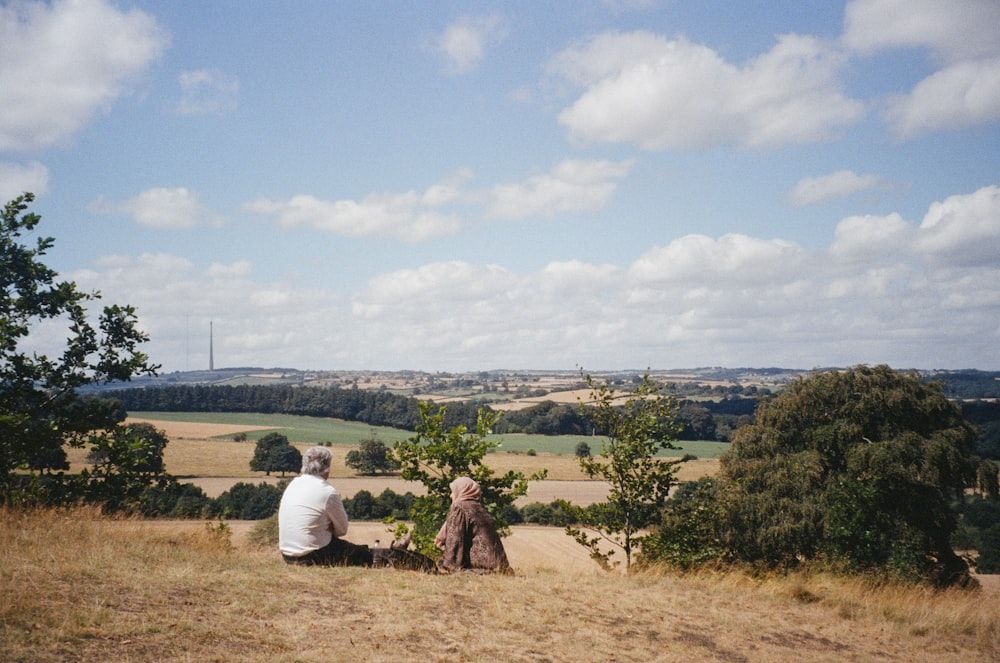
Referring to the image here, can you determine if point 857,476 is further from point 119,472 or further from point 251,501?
point 251,501

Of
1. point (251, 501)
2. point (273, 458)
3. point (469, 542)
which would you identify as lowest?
point (251, 501)

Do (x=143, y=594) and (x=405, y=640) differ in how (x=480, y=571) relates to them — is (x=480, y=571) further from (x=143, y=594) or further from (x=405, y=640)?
(x=143, y=594)

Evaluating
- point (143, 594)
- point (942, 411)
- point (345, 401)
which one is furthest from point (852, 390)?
point (345, 401)

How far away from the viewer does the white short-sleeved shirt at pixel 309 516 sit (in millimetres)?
8836

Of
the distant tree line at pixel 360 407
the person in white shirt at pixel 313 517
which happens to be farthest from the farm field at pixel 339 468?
the person in white shirt at pixel 313 517

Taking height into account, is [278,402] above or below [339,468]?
above

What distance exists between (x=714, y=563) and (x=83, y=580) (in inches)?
472

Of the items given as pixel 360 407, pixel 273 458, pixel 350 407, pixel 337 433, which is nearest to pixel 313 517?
pixel 273 458

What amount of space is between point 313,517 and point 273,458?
5245 cm

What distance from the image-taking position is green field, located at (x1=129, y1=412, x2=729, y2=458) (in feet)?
245

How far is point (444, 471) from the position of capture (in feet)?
43.0

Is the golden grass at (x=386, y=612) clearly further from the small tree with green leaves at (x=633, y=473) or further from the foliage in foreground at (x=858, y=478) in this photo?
the foliage in foreground at (x=858, y=478)

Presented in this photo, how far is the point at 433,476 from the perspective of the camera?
13.2 m

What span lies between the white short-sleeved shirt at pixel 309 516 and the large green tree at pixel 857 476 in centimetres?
1650
